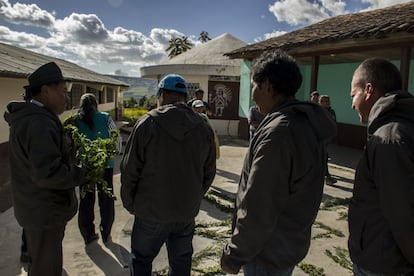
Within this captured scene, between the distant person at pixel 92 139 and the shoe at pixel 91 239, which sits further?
the shoe at pixel 91 239

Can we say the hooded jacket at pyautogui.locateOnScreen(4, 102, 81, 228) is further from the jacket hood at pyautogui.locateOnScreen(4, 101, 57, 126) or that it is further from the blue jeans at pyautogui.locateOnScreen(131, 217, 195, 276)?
the blue jeans at pyautogui.locateOnScreen(131, 217, 195, 276)

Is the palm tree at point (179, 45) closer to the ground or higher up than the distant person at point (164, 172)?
higher up

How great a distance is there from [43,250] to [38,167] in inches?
25.4

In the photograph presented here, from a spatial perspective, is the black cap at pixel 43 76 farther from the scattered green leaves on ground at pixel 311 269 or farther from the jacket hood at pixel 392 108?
the scattered green leaves on ground at pixel 311 269

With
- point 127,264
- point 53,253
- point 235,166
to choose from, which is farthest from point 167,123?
point 235,166

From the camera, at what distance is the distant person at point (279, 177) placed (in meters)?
1.59

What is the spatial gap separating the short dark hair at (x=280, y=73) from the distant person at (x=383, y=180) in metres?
0.39

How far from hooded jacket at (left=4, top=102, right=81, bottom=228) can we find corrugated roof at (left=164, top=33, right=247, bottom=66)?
42.8ft

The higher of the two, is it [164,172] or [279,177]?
[279,177]

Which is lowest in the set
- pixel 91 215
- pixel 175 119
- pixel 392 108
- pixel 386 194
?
pixel 91 215

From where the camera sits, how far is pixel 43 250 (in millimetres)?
2473

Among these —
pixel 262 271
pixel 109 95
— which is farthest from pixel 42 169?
pixel 109 95

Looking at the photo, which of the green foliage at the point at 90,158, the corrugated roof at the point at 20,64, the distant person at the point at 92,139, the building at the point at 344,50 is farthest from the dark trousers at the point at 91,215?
the building at the point at 344,50

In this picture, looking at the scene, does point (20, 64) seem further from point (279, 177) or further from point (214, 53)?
point (279, 177)
